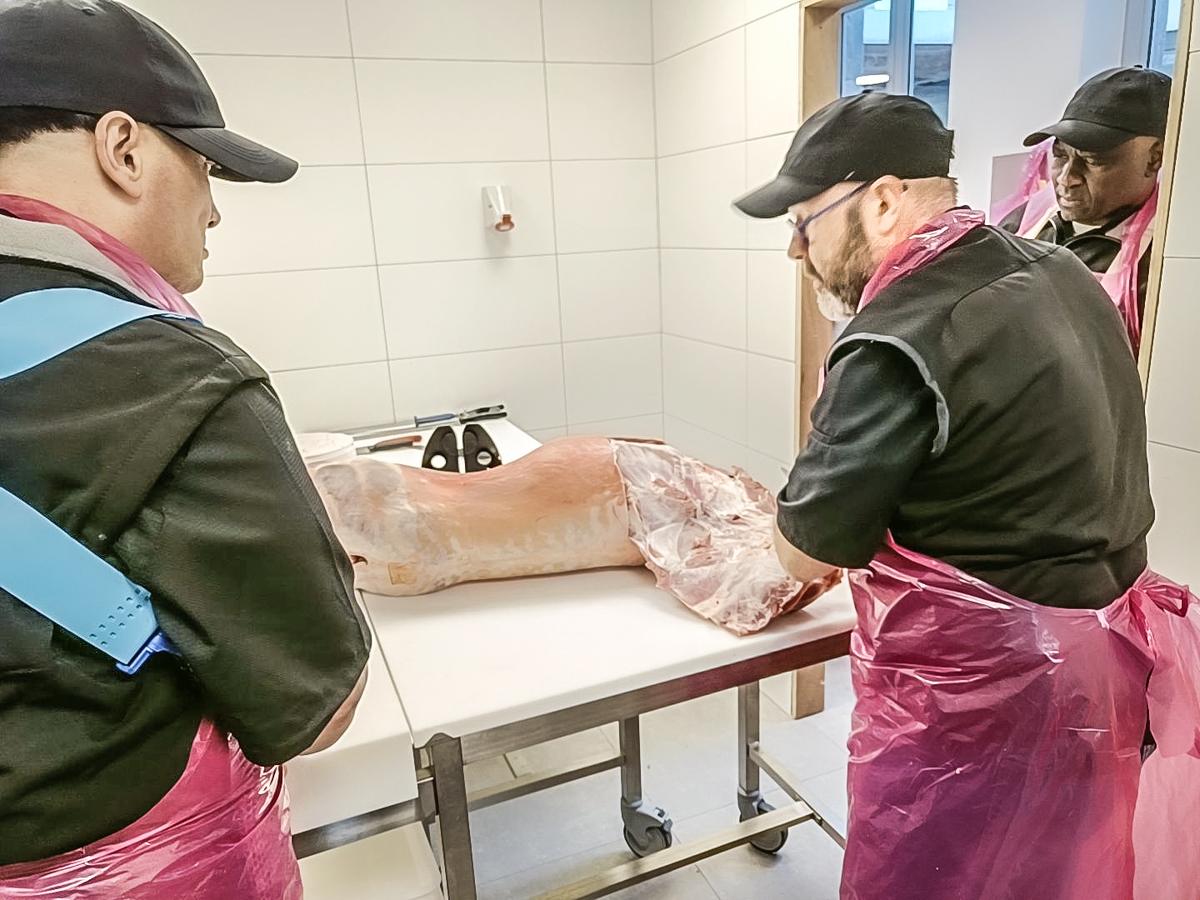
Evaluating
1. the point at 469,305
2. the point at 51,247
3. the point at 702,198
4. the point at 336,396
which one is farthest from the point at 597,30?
the point at 51,247

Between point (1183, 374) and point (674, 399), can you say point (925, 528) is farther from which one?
point (674, 399)

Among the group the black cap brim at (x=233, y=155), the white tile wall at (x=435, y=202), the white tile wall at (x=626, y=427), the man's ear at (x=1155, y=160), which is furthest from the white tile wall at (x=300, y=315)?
the man's ear at (x=1155, y=160)

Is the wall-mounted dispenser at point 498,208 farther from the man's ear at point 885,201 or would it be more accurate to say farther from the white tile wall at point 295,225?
the man's ear at point 885,201

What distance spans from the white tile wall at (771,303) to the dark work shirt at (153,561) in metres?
1.80

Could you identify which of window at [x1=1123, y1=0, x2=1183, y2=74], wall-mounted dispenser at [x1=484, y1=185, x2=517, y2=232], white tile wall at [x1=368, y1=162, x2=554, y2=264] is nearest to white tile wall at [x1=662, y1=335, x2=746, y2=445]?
white tile wall at [x1=368, y1=162, x2=554, y2=264]

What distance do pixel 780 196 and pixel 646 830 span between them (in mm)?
1586

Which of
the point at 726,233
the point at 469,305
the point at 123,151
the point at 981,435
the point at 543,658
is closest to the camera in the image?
the point at 123,151

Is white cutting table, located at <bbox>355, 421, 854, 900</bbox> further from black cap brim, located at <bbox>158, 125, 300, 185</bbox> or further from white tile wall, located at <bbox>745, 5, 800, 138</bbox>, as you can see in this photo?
white tile wall, located at <bbox>745, 5, 800, 138</bbox>

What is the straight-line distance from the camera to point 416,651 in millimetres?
1271

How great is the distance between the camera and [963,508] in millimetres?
1050

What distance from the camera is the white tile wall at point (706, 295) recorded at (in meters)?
2.62

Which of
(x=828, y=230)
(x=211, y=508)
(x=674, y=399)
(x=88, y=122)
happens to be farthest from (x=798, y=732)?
(x=88, y=122)

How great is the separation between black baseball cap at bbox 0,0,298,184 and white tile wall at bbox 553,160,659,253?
2.15 m

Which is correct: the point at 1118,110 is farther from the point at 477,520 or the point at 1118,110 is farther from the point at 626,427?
the point at 626,427
